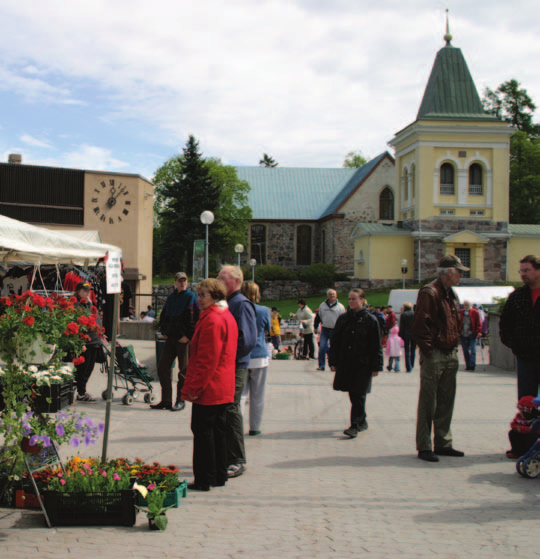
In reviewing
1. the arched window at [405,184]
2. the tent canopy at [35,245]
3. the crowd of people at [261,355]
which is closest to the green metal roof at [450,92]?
the arched window at [405,184]

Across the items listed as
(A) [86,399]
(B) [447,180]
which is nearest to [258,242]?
(B) [447,180]

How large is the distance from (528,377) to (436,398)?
97cm

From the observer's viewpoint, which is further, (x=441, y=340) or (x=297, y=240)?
(x=297, y=240)

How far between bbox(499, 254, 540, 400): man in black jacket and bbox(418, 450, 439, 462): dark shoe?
3.64 ft

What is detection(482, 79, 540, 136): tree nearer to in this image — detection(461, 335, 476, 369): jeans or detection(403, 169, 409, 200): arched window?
detection(403, 169, 409, 200): arched window

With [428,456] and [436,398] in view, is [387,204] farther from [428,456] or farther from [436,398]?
[428,456]

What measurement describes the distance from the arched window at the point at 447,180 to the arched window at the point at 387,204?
499 inches

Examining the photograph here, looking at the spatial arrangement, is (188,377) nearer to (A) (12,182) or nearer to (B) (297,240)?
(A) (12,182)

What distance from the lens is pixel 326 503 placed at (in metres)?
5.77

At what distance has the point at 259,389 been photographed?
27.6 feet

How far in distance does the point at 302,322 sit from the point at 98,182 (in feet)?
61.7

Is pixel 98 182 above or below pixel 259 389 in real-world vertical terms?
above

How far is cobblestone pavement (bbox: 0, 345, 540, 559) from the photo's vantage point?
4.71 meters

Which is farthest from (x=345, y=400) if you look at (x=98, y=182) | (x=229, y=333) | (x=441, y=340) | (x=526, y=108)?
(x=526, y=108)
